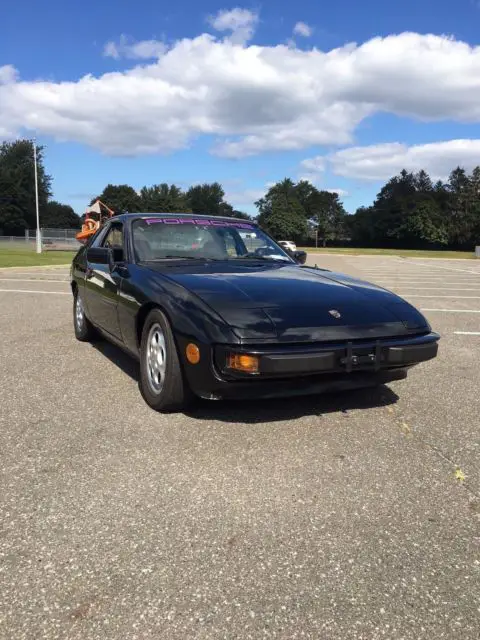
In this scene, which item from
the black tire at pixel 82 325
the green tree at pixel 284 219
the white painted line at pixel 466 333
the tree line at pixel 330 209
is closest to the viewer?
the black tire at pixel 82 325

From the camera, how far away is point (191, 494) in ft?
8.53

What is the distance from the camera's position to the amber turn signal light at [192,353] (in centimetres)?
316

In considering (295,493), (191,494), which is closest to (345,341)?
(295,493)

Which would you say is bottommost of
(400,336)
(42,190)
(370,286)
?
(400,336)

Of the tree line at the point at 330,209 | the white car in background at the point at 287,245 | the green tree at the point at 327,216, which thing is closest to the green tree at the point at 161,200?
the tree line at the point at 330,209

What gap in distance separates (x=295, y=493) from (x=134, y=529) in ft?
2.64

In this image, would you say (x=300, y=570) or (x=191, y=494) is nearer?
(x=300, y=570)

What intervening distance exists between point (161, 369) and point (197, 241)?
1454mm

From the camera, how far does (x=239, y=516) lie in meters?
2.41

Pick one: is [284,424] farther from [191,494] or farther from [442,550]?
[442,550]

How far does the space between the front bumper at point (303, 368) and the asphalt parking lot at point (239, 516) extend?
0.32m

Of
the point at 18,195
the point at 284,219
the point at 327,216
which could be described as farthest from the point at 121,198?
the point at 327,216

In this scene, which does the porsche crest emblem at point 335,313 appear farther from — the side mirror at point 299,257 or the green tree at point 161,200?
the green tree at point 161,200

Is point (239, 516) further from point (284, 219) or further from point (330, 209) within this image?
point (330, 209)
